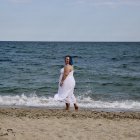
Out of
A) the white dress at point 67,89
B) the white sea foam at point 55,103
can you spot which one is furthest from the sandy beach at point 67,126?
the white sea foam at point 55,103

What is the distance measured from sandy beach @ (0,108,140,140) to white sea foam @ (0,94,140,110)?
2.80 meters

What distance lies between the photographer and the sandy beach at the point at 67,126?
800cm

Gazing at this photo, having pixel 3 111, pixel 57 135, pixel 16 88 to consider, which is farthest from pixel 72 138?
pixel 16 88

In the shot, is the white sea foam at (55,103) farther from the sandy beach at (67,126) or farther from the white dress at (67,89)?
the sandy beach at (67,126)

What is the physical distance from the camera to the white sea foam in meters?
13.7

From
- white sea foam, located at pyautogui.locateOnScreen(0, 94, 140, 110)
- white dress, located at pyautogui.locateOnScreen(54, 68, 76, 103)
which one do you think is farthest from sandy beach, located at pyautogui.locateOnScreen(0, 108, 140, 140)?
white sea foam, located at pyautogui.locateOnScreen(0, 94, 140, 110)

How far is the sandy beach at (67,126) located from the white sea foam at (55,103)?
2804mm

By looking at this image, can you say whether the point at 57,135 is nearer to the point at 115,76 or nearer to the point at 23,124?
the point at 23,124

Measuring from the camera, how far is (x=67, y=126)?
29.2 feet

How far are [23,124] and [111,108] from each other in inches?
196

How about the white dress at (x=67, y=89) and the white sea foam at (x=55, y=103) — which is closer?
the white dress at (x=67, y=89)

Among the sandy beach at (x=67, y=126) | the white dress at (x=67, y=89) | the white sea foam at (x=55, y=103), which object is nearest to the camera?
the sandy beach at (x=67, y=126)

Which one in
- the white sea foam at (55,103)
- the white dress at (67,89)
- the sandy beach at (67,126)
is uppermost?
the white dress at (67,89)

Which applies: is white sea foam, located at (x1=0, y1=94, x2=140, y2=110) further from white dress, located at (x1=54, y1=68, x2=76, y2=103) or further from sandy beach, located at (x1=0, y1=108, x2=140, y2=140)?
sandy beach, located at (x1=0, y1=108, x2=140, y2=140)
